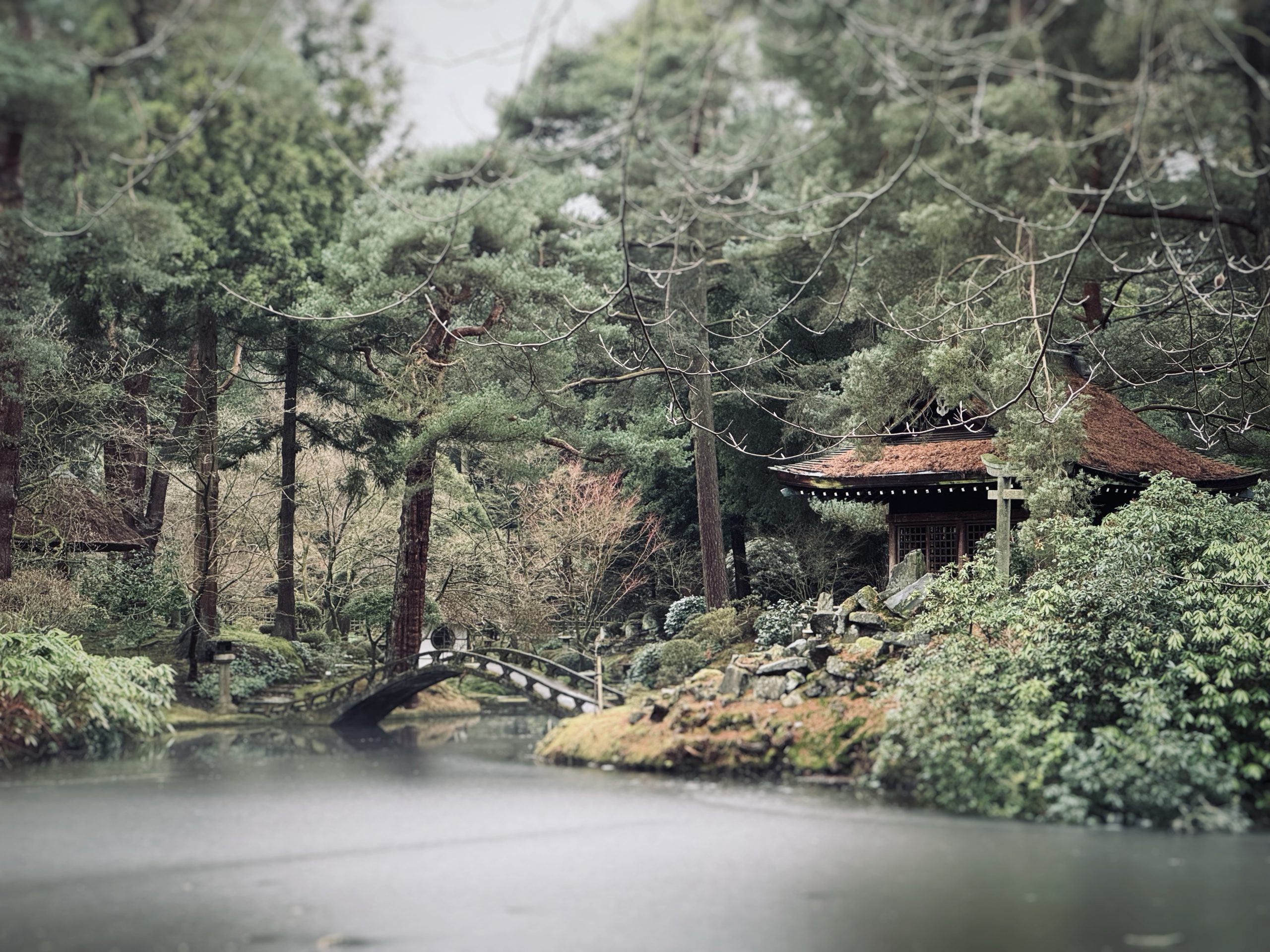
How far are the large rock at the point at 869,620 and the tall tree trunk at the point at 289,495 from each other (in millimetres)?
12022

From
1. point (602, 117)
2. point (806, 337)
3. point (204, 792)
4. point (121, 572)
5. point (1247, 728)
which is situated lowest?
point (204, 792)

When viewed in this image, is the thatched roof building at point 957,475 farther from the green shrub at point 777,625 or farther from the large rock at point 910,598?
the green shrub at point 777,625

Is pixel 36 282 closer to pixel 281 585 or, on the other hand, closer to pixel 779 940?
pixel 281 585

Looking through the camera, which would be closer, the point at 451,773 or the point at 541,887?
the point at 541,887

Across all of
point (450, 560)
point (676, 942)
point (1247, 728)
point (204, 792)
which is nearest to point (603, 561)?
point (450, 560)

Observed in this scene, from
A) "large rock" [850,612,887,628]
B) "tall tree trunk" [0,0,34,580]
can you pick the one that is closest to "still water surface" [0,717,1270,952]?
"large rock" [850,612,887,628]

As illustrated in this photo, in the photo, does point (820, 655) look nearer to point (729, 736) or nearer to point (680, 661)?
point (729, 736)

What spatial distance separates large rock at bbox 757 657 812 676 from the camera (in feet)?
50.7

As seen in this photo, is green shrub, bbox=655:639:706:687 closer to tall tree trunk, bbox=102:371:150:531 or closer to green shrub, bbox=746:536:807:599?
green shrub, bbox=746:536:807:599

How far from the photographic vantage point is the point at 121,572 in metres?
23.4

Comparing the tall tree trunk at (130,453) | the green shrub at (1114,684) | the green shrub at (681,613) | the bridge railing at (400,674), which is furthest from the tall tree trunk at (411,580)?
the green shrub at (1114,684)

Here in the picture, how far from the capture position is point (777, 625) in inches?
822

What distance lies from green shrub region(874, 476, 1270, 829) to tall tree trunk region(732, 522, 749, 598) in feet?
43.1

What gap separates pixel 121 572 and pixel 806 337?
49.6 ft
